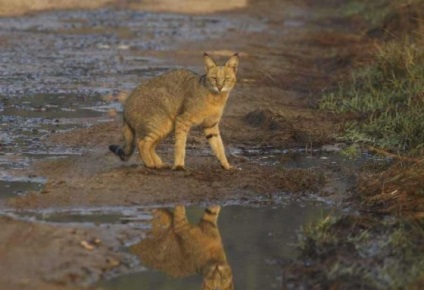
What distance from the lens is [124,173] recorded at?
9703 mm

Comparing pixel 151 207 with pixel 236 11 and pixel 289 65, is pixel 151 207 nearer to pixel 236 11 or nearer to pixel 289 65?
pixel 289 65

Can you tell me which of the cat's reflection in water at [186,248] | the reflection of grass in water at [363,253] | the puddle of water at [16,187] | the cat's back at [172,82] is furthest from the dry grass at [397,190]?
the puddle of water at [16,187]

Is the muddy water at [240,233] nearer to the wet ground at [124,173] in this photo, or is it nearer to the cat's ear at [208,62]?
the wet ground at [124,173]

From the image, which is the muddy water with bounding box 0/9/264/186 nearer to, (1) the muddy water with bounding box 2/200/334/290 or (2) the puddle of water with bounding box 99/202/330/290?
(1) the muddy water with bounding box 2/200/334/290

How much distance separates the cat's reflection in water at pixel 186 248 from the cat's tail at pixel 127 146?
55.2 inches

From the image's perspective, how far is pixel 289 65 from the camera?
64.6 feet

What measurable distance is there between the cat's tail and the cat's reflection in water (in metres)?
1.40

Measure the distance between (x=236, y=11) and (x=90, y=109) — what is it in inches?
789

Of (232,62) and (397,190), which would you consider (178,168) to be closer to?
(232,62)

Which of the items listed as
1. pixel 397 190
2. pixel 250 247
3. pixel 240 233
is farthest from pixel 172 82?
pixel 250 247

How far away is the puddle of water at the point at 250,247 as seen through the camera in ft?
22.9

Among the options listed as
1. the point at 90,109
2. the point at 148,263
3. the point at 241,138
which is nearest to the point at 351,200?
the point at 148,263

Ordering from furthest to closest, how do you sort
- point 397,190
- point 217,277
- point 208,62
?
point 208,62, point 397,190, point 217,277

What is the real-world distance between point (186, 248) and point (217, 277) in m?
0.69
